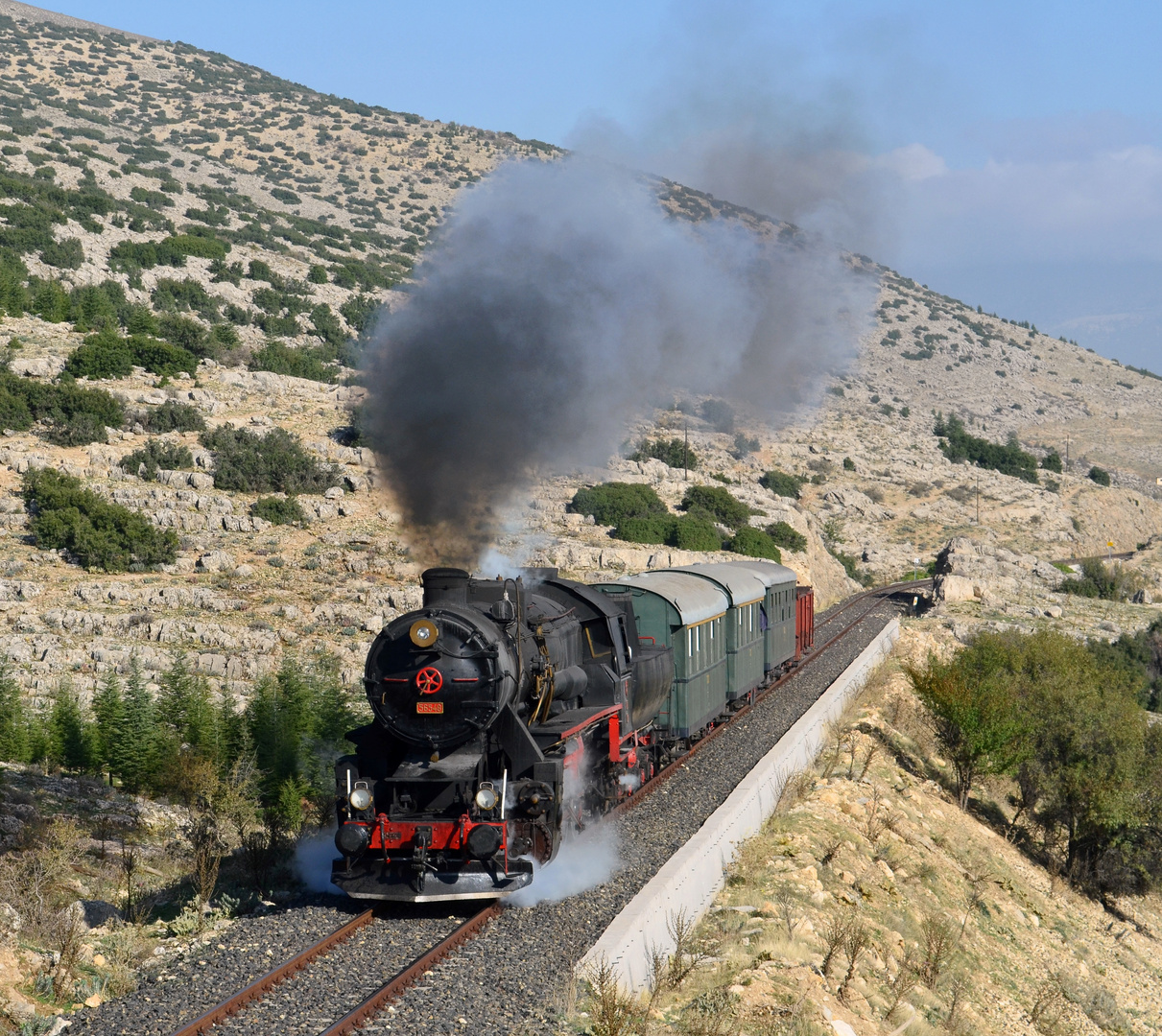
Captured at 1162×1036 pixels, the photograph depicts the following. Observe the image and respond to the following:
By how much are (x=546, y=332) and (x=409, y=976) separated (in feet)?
47.1

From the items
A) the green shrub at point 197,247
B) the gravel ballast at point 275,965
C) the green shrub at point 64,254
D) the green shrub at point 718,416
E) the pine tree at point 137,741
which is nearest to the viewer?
the gravel ballast at point 275,965

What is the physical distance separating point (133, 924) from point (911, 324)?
126424 mm

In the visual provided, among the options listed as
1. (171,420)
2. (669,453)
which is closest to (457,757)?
(171,420)

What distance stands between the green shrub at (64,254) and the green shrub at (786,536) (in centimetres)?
4251

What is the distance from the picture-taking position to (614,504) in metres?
53.7

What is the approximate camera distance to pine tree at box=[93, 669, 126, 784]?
67.2 feet

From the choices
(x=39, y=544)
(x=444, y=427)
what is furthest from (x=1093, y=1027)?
(x=39, y=544)

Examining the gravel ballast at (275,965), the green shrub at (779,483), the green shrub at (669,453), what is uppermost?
the green shrub at (669,453)

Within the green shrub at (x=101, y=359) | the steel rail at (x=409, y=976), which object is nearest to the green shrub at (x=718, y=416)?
the green shrub at (x=101, y=359)

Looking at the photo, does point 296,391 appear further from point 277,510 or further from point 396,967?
point 396,967

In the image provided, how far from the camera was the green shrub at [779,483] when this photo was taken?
2884 inches

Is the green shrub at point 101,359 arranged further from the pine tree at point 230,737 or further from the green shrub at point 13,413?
the pine tree at point 230,737

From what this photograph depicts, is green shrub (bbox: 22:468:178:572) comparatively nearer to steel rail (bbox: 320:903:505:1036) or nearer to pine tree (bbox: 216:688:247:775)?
pine tree (bbox: 216:688:247:775)

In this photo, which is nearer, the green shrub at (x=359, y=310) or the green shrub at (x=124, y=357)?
the green shrub at (x=124, y=357)
